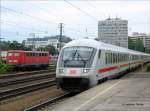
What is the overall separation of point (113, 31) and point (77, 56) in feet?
186

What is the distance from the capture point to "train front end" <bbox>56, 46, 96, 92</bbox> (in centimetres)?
1641

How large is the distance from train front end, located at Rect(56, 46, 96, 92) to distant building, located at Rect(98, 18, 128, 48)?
47.5 m

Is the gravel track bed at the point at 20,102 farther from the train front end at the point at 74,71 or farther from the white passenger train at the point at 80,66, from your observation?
the white passenger train at the point at 80,66

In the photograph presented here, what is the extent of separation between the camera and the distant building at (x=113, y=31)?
220ft

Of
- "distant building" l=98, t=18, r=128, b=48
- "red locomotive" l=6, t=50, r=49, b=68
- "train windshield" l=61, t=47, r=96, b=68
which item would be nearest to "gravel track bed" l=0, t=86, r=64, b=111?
"train windshield" l=61, t=47, r=96, b=68

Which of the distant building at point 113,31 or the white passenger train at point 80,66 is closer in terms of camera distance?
the white passenger train at point 80,66

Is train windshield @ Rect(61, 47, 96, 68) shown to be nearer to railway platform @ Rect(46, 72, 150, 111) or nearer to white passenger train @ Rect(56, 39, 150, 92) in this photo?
white passenger train @ Rect(56, 39, 150, 92)

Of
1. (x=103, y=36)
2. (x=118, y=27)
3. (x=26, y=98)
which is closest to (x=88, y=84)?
(x=26, y=98)

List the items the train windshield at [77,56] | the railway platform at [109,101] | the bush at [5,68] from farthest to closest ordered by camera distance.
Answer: the bush at [5,68]
the train windshield at [77,56]
the railway platform at [109,101]

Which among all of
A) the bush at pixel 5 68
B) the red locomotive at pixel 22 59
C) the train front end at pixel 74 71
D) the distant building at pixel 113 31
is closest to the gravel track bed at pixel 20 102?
the train front end at pixel 74 71

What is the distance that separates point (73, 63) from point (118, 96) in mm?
3901

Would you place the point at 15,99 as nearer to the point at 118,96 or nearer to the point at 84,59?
the point at 84,59

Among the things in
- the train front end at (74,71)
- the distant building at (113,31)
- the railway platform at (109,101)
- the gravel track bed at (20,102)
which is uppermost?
the distant building at (113,31)

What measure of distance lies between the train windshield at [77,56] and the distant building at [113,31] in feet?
154
